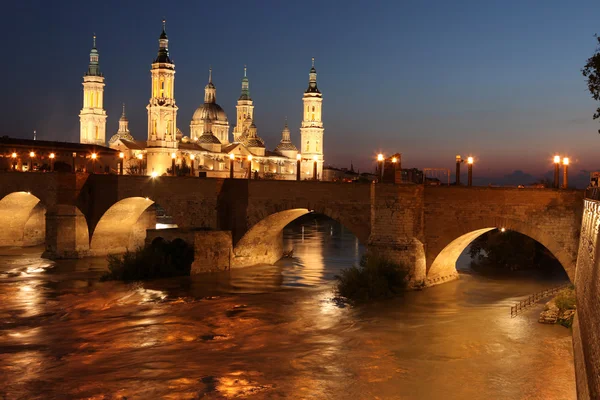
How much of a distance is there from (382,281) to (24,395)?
13.3 metres

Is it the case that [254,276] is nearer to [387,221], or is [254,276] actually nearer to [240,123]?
[387,221]

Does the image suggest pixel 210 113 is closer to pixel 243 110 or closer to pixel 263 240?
pixel 243 110

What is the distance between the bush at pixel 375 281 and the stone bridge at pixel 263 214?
49cm

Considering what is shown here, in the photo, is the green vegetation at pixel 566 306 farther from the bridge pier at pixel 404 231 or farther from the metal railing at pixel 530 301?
the bridge pier at pixel 404 231

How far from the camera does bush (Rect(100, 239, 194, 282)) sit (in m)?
30.9

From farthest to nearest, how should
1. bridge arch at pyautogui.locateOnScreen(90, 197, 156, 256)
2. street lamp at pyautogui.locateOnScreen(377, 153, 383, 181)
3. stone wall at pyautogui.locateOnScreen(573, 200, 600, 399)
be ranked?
1. bridge arch at pyautogui.locateOnScreen(90, 197, 156, 256)
2. street lamp at pyautogui.locateOnScreen(377, 153, 383, 181)
3. stone wall at pyautogui.locateOnScreen(573, 200, 600, 399)

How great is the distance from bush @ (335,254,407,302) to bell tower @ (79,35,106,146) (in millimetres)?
71447

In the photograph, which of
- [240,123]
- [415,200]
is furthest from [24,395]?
[240,123]

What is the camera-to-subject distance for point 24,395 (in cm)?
1568

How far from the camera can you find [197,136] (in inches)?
4082

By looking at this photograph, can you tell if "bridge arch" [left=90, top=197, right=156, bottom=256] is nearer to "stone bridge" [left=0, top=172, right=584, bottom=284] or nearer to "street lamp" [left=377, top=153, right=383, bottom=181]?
"stone bridge" [left=0, top=172, right=584, bottom=284]

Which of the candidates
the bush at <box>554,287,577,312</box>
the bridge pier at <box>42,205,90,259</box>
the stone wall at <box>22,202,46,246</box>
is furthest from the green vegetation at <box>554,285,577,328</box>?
the stone wall at <box>22,202,46,246</box>

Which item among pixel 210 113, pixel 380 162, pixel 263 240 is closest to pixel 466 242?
pixel 380 162

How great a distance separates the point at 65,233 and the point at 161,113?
47.3m
